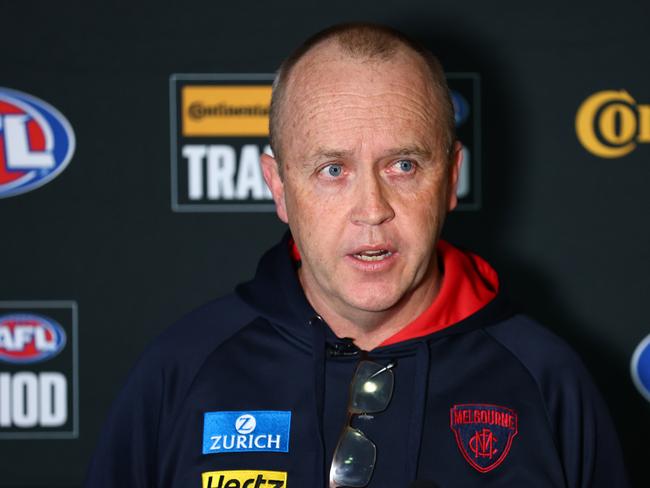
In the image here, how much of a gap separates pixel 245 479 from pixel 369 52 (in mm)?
539

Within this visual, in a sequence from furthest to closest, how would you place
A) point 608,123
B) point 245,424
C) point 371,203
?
1. point 608,123
2. point 245,424
3. point 371,203

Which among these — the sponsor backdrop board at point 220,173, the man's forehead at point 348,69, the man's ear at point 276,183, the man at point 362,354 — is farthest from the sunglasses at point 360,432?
the sponsor backdrop board at point 220,173

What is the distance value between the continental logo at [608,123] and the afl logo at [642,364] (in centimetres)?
40

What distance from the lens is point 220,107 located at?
1.94 m

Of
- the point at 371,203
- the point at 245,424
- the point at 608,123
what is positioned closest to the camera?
the point at 371,203

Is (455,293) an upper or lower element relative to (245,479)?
upper

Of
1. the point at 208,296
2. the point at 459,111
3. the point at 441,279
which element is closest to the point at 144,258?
the point at 208,296

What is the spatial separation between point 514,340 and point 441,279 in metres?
0.13

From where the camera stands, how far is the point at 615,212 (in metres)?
1.94

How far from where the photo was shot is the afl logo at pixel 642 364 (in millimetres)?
1935

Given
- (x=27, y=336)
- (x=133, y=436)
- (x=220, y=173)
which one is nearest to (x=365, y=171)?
(x=133, y=436)

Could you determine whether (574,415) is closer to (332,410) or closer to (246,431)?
(332,410)

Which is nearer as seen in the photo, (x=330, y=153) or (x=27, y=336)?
(x=330, y=153)

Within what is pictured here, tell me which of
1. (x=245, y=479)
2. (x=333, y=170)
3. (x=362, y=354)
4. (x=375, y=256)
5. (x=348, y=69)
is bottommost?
(x=245, y=479)
